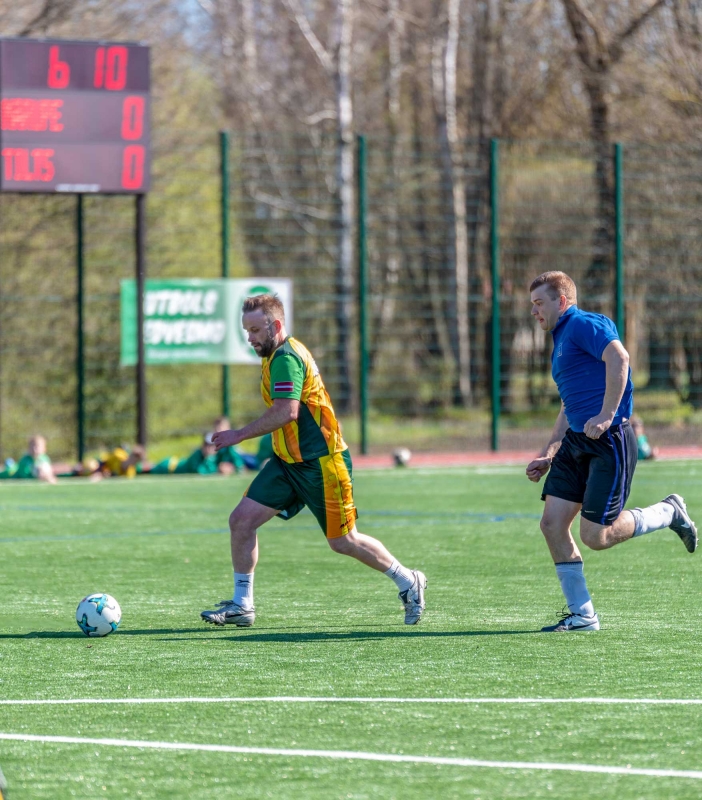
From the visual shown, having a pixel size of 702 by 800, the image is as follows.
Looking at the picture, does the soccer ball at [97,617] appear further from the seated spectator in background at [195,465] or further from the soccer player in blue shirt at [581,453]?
the seated spectator in background at [195,465]

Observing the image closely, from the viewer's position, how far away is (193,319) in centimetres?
1995

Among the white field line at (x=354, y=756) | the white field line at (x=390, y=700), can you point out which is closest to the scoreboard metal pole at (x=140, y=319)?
the white field line at (x=390, y=700)

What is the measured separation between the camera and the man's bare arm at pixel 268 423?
23.8 ft

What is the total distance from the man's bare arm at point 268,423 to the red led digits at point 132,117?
11574mm

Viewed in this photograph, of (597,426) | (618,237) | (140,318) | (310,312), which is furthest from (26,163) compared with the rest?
(597,426)

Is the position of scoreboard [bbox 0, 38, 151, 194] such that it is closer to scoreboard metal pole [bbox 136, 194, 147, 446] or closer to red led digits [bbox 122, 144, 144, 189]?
red led digits [bbox 122, 144, 144, 189]

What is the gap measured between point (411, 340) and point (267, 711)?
26.1 m

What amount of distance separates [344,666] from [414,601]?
1.16 meters

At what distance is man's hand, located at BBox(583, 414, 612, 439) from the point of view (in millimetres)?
7148

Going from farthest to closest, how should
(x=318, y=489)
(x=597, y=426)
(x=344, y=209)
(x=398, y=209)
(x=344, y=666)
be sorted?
1. (x=398, y=209)
2. (x=344, y=209)
3. (x=318, y=489)
4. (x=597, y=426)
5. (x=344, y=666)

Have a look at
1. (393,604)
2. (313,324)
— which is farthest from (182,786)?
(313,324)

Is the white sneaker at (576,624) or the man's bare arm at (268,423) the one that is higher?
the man's bare arm at (268,423)

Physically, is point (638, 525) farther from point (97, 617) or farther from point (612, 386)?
point (97, 617)

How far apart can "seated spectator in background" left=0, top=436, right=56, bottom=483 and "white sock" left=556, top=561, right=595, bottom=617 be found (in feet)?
36.5
